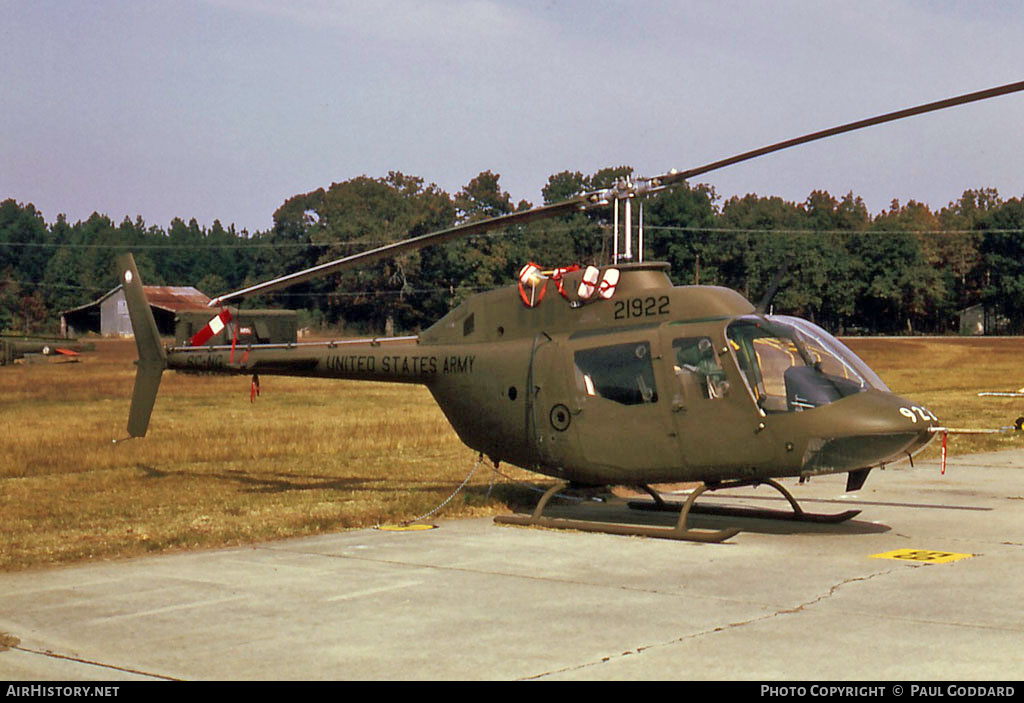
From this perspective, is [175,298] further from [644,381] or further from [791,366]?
[791,366]

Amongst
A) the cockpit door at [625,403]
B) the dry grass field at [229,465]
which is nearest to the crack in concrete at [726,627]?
the cockpit door at [625,403]

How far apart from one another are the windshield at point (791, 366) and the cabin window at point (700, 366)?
24 cm

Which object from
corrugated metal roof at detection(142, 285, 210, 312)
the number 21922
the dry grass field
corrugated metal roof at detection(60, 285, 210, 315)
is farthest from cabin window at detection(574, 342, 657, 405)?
corrugated metal roof at detection(142, 285, 210, 312)

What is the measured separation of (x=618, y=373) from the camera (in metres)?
12.6

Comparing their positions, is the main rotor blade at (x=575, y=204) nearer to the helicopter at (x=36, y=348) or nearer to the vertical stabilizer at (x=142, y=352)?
the vertical stabilizer at (x=142, y=352)

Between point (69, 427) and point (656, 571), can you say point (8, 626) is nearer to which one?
point (656, 571)

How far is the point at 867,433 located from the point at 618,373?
266 centimetres

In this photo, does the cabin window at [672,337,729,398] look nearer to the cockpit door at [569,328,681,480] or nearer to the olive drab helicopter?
the olive drab helicopter

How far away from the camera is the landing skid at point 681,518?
12062mm

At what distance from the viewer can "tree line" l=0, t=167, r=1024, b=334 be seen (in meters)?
99.6

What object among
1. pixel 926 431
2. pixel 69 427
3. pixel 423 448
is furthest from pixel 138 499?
pixel 69 427

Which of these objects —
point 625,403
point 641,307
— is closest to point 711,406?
point 625,403

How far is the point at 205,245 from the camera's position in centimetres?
18188

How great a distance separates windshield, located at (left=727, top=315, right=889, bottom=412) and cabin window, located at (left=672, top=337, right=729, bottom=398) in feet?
0.77
